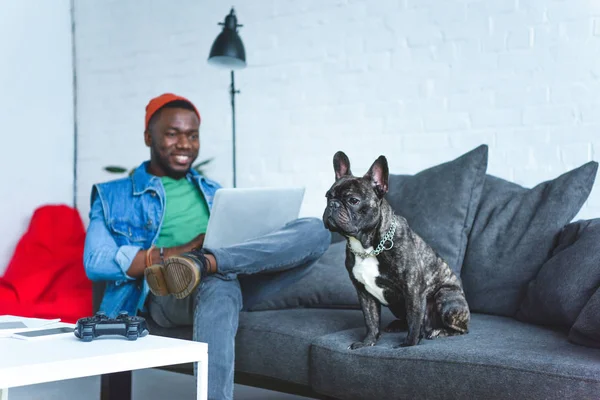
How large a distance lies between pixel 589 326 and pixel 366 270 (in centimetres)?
66

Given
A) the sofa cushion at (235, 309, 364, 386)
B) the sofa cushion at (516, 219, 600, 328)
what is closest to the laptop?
the sofa cushion at (235, 309, 364, 386)

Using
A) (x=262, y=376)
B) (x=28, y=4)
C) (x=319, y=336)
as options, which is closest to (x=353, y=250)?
(x=319, y=336)

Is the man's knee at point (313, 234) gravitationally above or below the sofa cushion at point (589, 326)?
above

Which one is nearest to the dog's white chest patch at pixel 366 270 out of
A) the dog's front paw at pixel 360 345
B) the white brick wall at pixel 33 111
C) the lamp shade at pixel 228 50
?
the dog's front paw at pixel 360 345

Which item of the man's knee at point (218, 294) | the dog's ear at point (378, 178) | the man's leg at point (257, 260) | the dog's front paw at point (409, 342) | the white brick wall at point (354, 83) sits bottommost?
the dog's front paw at point (409, 342)

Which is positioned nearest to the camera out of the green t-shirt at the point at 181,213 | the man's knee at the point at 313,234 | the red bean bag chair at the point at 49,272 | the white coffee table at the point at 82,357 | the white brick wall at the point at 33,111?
the white coffee table at the point at 82,357

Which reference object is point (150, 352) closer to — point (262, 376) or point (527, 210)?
point (262, 376)

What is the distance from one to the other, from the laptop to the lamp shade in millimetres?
1205

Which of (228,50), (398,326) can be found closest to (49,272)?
(228,50)

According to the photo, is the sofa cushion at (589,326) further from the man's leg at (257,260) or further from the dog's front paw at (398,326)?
the man's leg at (257,260)

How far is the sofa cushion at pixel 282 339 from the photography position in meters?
2.43

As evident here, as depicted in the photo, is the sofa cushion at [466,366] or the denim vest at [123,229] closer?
the sofa cushion at [466,366]

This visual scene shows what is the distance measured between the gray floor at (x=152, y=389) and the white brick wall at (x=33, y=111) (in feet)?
4.52

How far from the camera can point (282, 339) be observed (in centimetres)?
249
